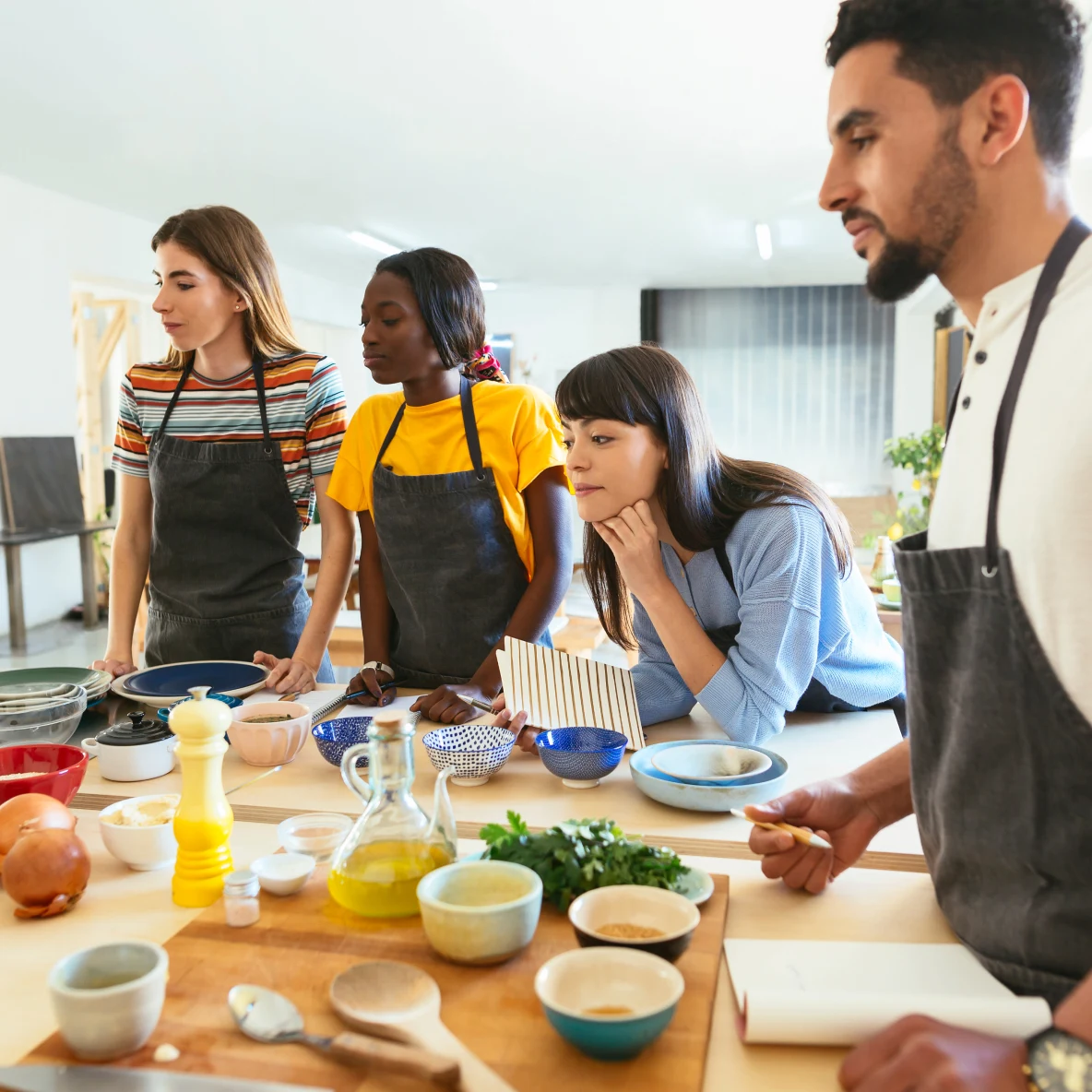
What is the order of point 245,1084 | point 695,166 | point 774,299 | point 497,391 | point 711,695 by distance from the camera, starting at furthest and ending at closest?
1. point 774,299
2. point 695,166
3. point 497,391
4. point 711,695
5. point 245,1084

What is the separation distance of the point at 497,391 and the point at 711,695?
2.92 feet

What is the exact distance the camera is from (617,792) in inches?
55.3

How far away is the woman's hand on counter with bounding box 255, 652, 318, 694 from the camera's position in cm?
192

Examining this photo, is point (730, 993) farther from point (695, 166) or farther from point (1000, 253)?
point (695, 166)

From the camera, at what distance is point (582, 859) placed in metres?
1.02

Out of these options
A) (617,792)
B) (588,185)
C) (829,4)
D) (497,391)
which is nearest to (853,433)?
(588,185)

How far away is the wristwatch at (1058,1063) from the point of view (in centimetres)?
64

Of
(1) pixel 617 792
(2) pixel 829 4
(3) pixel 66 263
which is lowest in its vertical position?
(1) pixel 617 792

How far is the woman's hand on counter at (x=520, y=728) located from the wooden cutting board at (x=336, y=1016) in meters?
0.56

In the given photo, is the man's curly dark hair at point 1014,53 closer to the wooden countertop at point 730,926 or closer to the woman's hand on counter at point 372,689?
the wooden countertop at point 730,926

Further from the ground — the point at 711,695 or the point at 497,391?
the point at 497,391

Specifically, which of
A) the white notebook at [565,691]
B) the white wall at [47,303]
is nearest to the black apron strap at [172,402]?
the white notebook at [565,691]

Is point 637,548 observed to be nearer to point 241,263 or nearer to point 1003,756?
point 1003,756

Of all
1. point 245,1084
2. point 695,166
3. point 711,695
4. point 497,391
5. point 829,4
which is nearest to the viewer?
point 245,1084
